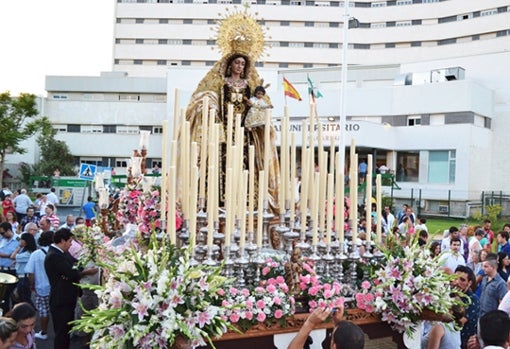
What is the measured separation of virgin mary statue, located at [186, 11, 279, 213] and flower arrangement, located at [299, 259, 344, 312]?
1551mm

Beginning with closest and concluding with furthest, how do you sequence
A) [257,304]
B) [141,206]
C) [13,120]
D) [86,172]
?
[257,304]
[141,206]
[86,172]
[13,120]

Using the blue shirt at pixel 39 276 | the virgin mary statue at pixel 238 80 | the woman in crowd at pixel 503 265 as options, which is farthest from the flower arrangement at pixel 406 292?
the blue shirt at pixel 39 276

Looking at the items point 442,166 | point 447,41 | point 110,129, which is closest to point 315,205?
point 442,166

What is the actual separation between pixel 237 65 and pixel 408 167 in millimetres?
25363

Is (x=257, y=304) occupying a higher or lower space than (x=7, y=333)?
higher

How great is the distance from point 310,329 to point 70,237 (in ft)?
11.2

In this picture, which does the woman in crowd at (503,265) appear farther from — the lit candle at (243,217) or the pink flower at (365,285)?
the lit candle at (243,217)

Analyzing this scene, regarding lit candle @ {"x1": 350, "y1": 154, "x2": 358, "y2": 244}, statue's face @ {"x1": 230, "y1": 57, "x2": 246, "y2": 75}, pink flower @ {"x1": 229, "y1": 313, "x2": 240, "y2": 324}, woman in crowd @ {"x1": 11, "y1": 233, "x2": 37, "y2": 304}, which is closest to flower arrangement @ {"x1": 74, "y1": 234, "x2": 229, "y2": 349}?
pink flower @ {"x1": 229, "y1": 313, "x2": 240, "y2": 324}

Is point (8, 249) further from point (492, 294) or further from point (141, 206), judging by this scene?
point (492, 294)

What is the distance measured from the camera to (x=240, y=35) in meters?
5.01

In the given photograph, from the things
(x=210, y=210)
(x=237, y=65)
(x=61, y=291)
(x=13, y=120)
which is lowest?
(x=61, y=291)

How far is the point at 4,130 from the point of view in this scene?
26359 millimetres

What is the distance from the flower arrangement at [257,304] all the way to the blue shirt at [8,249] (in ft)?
18.3

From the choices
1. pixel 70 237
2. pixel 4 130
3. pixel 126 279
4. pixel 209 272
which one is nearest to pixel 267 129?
pixel 209 272
